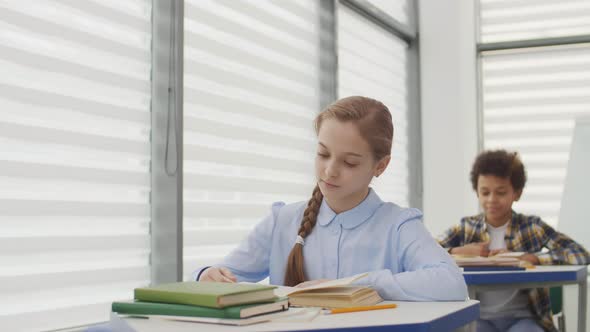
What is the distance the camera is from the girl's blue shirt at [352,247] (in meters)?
1.86

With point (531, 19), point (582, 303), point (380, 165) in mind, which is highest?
point (531, 19)

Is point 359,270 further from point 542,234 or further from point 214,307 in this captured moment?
point 542,234

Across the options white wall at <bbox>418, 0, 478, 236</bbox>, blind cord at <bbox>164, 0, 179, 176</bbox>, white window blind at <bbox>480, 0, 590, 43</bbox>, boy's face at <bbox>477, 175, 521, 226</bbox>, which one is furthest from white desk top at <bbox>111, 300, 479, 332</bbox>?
white window blind at <bbox>480, 0, 590, 43</bbox>

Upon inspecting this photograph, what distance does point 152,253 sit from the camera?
299cm

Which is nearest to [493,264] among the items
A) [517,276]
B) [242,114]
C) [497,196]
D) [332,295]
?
[517,276]

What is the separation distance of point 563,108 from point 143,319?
539 cm

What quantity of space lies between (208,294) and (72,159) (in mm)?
1430

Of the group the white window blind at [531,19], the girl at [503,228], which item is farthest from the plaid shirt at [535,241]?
the white window blind at [531,19]

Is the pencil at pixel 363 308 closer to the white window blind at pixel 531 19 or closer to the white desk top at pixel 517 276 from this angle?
the white desk top at pixel 517 276

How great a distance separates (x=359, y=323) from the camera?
4.33ft

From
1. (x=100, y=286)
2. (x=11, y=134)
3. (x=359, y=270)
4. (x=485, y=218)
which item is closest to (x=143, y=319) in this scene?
(x=359, y=270)

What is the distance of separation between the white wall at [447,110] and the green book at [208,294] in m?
4.79

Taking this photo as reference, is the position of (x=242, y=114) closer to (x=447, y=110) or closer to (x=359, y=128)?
(x=359, y=128)

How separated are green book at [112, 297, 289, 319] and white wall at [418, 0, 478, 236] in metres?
4.77
